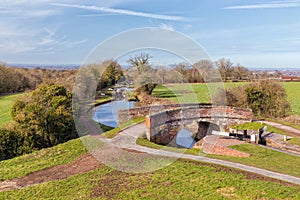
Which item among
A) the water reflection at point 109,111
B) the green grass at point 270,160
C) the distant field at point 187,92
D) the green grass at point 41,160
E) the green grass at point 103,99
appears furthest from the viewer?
the green grass at point 103,99

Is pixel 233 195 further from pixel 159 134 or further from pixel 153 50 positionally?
pixel 159 134

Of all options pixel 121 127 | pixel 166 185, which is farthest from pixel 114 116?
pixel 166 185

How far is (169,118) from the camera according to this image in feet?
61.7

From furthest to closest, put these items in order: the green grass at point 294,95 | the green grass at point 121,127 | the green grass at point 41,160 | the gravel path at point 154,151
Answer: the green grass at point 294,95
the green grass at point 121,127
the green grass at point 41,160
the gravel path at point 154,151

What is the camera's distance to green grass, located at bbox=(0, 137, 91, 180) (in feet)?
39.6

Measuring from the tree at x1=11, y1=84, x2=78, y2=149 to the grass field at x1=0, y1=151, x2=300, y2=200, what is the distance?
7.28m

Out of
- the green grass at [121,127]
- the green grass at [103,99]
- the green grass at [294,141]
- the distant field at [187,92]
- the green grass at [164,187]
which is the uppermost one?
the distant field at [187,92]

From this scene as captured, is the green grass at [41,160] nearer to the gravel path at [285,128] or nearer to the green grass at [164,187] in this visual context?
the green grass at [164,187]

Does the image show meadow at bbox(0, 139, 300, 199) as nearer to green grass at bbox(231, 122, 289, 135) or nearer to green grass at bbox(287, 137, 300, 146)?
green grass at bbox(287, 137, 300, 146)

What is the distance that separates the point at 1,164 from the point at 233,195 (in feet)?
35.5

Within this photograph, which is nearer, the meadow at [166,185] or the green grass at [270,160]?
the meadow at [166,185]

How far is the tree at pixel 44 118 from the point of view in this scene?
1675cm

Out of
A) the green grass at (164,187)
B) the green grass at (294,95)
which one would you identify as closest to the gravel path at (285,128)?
the green grass at (164,187)

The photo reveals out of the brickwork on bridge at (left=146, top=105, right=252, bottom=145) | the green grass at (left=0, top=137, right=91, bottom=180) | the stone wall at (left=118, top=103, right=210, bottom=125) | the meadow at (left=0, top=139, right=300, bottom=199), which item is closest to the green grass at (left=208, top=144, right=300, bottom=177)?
the meadow at (left=0, top=139, right=300, bottom=199)
